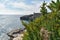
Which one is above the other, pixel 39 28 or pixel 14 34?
pixel 39 28

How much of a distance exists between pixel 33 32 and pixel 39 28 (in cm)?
133

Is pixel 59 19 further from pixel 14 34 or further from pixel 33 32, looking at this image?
pixel 14 34

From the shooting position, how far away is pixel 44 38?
25141mm

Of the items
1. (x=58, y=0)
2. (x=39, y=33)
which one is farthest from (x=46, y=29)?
(x=58, y=0)

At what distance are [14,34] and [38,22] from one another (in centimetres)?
2110

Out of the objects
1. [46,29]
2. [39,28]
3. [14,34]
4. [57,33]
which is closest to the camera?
[57,33]

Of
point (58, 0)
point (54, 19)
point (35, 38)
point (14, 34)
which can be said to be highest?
point (58, 0)

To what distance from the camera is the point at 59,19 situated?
25312 mm

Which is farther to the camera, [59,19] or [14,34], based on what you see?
[14,34]

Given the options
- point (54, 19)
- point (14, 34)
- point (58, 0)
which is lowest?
point (14, 34)

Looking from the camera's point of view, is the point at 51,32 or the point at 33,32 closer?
the point at 51,32

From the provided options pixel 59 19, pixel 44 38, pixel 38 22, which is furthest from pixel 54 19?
pixel 38 22

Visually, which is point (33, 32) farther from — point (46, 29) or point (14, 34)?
point (14, 34)

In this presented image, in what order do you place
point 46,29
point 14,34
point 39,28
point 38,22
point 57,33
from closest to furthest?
point 57,33, point 46,29, point 39,28, point 38,22, point 14,34
